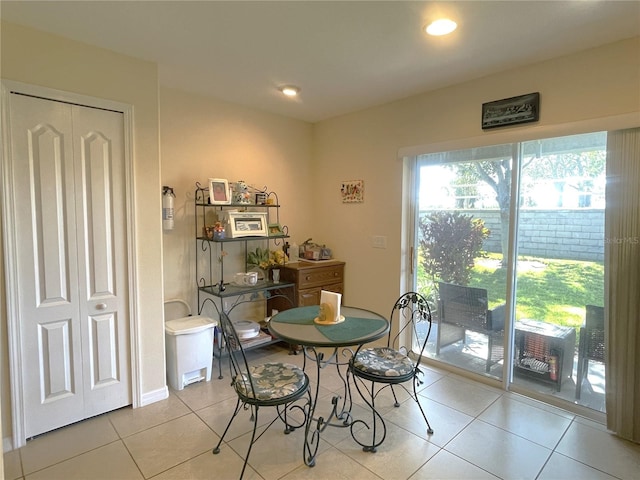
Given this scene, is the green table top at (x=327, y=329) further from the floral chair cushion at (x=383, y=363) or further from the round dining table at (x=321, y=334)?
the floral chair cushion at (x=383, y=363)

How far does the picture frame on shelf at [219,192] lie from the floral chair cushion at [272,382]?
163 cm

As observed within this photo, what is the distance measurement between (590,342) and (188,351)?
3.06 meters

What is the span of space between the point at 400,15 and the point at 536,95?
1.29 meters

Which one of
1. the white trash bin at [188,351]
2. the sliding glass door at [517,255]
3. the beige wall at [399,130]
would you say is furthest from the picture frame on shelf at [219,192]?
the sliding glass door at [517,255]

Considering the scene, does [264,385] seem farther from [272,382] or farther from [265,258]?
[265,258]

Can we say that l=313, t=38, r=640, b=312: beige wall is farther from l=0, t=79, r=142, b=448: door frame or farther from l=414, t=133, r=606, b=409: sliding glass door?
l=0, t=79, r=142, b=448: door frame

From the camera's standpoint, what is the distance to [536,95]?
2.69 metres

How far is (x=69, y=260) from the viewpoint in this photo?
2432mm

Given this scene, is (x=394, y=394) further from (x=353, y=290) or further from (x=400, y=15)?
(x=400, y=15)

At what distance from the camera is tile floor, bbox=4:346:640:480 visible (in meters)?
2.09

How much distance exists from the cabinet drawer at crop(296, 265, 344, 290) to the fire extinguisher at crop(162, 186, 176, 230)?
1.31 m

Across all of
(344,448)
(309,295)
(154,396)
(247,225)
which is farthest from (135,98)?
(344,448)

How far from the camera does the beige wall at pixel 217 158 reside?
3344 mm

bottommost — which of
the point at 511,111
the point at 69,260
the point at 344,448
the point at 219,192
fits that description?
the point at 344,448
